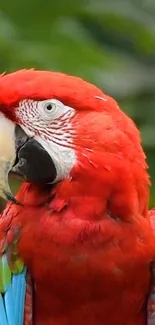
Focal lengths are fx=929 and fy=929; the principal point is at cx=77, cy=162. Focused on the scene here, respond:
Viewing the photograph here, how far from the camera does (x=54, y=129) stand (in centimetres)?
190

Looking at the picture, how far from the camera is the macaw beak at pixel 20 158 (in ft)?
6.09

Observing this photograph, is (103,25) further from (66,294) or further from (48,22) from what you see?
(66,294)

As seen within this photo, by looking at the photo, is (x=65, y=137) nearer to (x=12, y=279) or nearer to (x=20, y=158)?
(x=20, y=158)

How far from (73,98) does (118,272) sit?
1.26ft

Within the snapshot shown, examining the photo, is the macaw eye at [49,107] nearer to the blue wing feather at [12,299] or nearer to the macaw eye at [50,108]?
the macaw eye at [50,108]

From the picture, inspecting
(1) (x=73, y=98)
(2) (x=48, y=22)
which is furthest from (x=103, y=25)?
(1) (x=73, y=98)

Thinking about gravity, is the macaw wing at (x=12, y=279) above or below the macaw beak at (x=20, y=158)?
below

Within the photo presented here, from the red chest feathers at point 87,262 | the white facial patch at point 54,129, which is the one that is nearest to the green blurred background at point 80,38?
the red chest feathers at point 87,262

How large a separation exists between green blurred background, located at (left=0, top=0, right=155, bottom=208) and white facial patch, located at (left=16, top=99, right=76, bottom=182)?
0.68 metres

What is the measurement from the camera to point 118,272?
1.96 metres

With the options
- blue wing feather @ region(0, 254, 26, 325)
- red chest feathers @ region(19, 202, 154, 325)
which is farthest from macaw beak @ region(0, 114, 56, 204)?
blue wing feather @ region(0, 254, 26, 325)

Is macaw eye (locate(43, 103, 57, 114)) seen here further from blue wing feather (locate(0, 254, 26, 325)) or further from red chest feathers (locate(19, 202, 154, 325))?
blue wing feather (locate(0, 254, 26, 325))

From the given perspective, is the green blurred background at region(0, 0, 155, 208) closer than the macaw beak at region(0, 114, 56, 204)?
No

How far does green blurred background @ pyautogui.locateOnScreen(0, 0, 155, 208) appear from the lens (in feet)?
8.55
